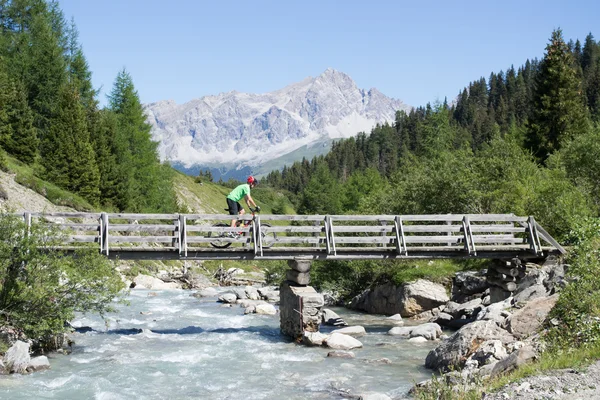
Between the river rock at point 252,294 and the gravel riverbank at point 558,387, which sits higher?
the gravel riverbank at point 558,387

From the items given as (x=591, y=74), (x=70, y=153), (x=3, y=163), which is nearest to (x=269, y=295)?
(x=3, y=163)

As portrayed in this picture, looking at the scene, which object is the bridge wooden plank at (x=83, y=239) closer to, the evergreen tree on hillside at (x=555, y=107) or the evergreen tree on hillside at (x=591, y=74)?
the evergreen tree on hillside at (x=555, y=107)

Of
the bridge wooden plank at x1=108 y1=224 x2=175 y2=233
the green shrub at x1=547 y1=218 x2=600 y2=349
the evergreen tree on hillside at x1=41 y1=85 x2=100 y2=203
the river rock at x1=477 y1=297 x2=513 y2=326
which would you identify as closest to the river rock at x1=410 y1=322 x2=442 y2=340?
the river rock at x1=477 y1=297 x2=513 y2=326

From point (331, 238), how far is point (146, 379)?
344 inches

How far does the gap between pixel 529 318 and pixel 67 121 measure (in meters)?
42.4

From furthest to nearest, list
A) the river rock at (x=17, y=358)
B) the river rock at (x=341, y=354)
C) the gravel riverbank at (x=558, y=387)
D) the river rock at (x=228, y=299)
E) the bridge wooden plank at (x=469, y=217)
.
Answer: the river rock at (x=228, y=299)
the bridge wooden plank at (x=469, y=217)
the river rock at (x=341, y=354)
the river rock at (x=17, y=358)
the gravel riverbank at (x=558, y=387)

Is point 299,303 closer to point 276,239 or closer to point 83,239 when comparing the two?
point 276,239

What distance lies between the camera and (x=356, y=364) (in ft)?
57.5

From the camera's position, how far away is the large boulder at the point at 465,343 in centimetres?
1574

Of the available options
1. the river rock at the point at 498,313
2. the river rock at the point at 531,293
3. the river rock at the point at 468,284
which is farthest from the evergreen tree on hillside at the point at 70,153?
the river rock at the point at 531,293

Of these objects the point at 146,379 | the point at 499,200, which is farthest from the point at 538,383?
the point at 499,200

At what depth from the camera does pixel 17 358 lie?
15453 millimetres

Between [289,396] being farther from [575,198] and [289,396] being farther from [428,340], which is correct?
[575,198]

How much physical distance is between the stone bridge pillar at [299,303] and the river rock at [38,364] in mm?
8540
